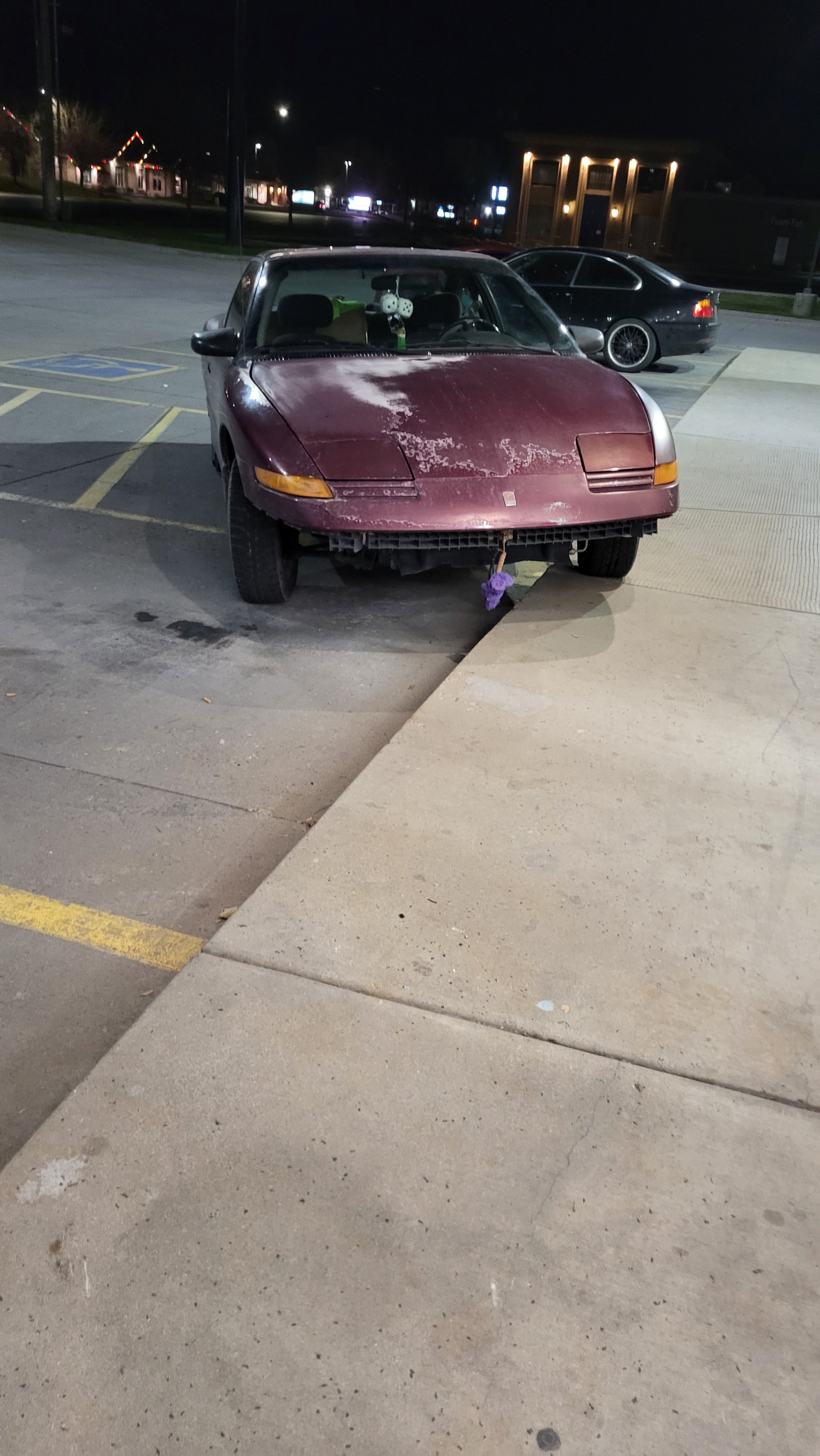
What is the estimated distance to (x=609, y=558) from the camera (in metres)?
5.54

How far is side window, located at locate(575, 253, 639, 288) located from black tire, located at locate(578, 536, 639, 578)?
34.1 feet

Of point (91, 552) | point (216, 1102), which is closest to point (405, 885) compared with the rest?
point (216, 1102)

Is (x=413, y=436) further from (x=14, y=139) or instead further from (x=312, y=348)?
(x=14, y=139)

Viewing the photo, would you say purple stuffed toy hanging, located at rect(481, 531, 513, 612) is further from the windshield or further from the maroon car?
the windshield

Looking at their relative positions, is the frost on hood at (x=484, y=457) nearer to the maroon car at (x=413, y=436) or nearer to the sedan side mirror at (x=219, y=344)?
the maroon car at (x=413, y=436)

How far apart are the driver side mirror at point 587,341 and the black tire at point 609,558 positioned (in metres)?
1.39

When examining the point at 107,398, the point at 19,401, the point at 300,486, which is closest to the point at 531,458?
the point at 300,486

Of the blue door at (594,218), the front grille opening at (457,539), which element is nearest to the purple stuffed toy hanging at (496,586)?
the front grille opening at (457,539)

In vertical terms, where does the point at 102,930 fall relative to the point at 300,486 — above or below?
below

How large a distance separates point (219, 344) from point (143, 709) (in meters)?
2.34

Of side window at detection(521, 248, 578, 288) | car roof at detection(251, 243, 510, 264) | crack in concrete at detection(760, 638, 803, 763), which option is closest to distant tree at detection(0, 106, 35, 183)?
side window at detection(521, 248, 578, 288)

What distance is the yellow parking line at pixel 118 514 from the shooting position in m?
6.61

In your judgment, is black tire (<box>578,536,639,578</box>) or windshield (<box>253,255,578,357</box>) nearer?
Result: black tire (<box>578,536,639,578</box>)

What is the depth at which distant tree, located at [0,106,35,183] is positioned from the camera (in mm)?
80688
